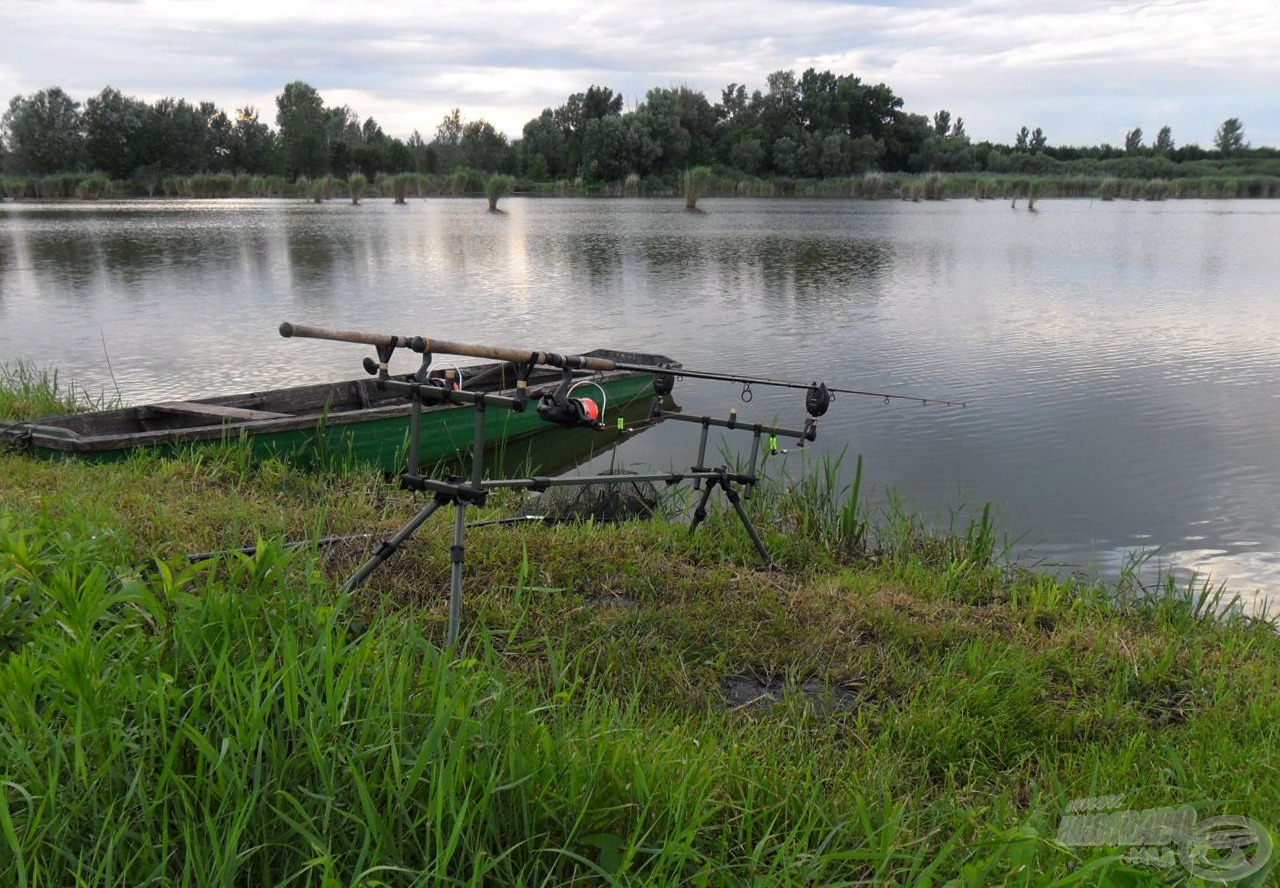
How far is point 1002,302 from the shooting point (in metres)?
20.7

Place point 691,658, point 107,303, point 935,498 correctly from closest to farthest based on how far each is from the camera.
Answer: point 691,658 → point 935,498 → point 107,303

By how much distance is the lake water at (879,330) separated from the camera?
9.30m

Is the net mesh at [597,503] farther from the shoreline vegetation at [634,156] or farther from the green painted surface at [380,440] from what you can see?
the shoreline vegetation at [634,156]

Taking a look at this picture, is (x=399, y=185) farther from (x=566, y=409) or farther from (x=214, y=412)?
(x=566, y=409)

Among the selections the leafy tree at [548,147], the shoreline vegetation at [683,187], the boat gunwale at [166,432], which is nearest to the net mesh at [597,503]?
the boat gunwale at [166,432]

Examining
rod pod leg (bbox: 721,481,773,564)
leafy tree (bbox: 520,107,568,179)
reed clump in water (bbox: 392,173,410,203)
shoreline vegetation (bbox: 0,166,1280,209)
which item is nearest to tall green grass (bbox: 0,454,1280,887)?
rod pod leg (bbox: 721,481,773,564)

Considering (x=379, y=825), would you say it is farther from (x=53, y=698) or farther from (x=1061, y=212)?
(x=1061, y=212)

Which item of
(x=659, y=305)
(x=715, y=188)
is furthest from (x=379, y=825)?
(x=715, y=188)

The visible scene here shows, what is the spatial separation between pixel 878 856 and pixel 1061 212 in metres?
60.6

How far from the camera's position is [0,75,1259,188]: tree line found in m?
85.1

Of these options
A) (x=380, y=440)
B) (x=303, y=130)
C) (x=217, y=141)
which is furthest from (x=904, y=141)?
(x=380, y=440)

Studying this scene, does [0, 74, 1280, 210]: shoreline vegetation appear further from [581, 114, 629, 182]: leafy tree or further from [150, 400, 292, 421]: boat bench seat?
[150, 400, 292, 421]: boat bench seat

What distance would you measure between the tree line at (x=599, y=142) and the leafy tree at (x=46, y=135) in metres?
0.11

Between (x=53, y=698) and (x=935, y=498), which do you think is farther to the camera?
(x=935, y=498)
